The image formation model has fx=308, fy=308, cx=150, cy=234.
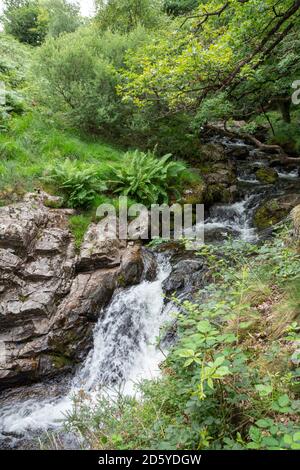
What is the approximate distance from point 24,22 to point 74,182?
61.8 feet

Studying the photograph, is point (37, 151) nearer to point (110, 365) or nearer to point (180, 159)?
point (180, 159)

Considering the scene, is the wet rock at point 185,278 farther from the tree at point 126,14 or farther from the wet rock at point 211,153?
the tree at point 126,14

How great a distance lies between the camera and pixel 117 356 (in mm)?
5434

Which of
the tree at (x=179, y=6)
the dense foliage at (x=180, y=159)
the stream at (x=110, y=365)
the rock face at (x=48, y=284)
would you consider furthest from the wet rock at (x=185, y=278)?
the tree at (x=179, y=6)

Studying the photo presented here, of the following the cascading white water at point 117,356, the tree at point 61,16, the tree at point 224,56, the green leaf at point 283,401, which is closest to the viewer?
the green leaf at point 283,401

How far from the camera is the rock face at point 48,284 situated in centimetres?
546

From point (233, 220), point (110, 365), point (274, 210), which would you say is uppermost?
point (274, 210)

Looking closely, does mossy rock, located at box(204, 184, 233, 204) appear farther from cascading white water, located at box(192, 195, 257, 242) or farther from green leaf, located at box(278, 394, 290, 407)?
green leaf, located at box(278, 394, 290, 407)

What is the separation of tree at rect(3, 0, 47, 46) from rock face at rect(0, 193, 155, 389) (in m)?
18.4

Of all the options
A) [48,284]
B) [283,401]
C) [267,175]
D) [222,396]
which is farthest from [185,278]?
[267,175]

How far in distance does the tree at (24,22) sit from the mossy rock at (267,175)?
17039mm

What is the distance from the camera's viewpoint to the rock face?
5463 millimetres
